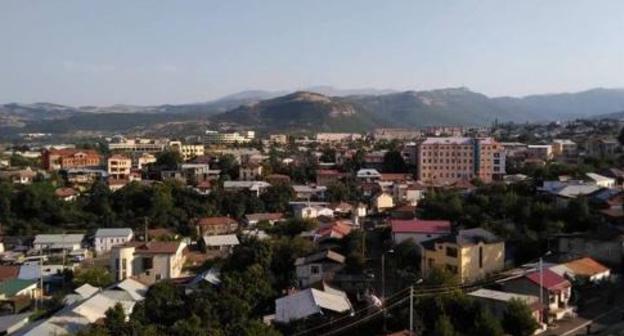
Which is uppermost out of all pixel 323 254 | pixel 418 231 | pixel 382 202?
pixel 418 231

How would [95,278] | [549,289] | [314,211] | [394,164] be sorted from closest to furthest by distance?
1. [549,289]
2. [95,278]
3. [314,211]
4. [394,164]

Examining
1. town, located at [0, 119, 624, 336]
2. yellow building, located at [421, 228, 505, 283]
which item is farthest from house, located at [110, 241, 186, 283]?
yellow building, located at [421, 228, 505, 283]

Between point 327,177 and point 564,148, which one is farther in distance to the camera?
point 564,148

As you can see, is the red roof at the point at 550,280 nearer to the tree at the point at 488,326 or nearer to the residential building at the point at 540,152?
the tree at the point at 488,326

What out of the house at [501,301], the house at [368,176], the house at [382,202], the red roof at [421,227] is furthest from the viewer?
the house at [368,176]

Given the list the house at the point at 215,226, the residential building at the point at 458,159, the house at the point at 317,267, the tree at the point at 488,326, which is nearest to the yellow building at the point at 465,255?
the house at the point at 317,267

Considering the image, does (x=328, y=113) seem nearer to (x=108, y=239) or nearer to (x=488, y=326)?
(x=108, y=239)

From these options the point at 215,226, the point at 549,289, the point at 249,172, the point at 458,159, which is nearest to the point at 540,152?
the point at 458,159

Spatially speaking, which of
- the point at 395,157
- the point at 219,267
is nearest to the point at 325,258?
the point at 219,267
